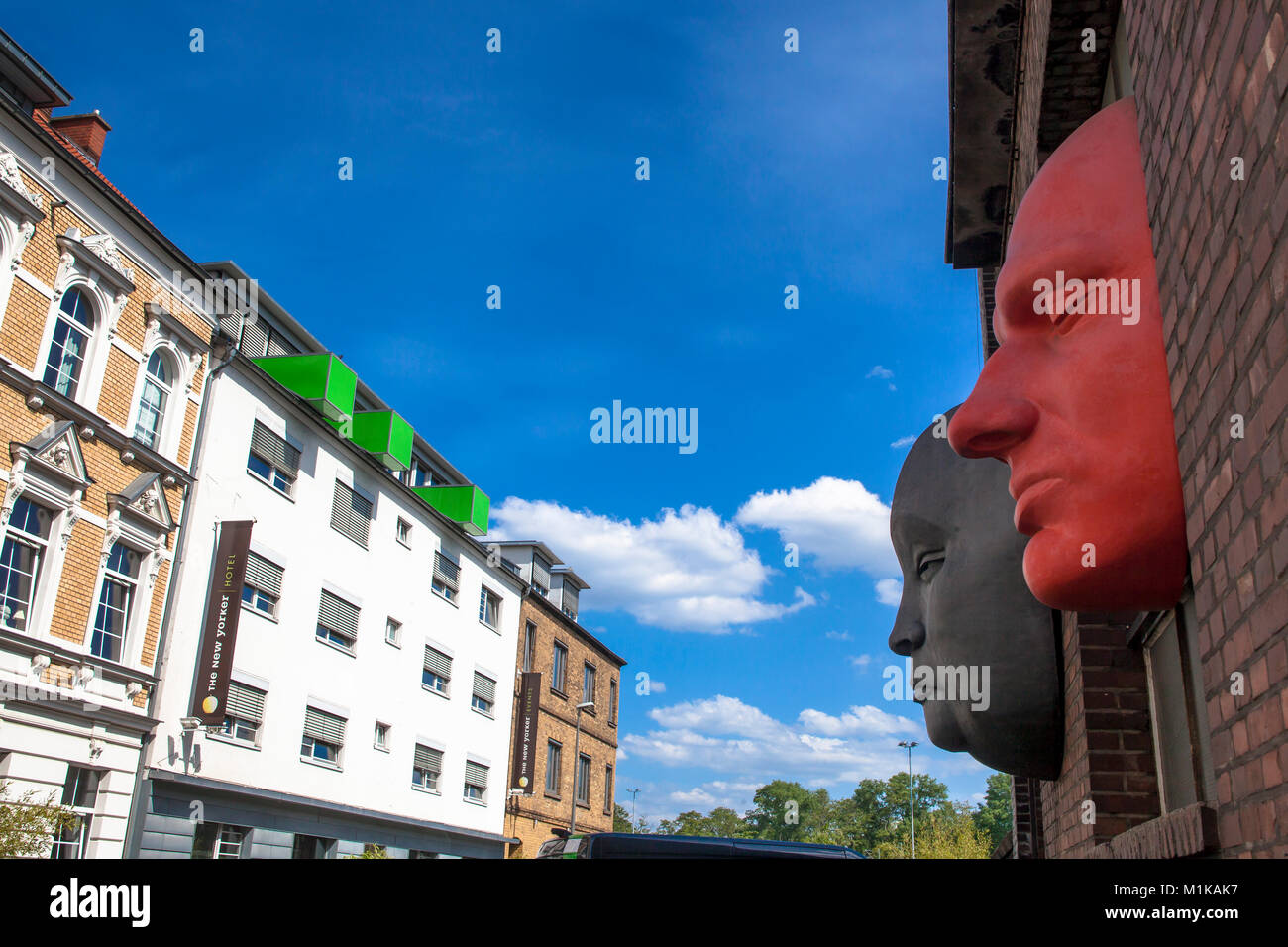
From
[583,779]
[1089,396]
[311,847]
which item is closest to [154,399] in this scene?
[311,847]

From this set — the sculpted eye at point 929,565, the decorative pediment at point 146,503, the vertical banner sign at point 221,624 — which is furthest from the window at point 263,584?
the sculpted eye at point 929,565

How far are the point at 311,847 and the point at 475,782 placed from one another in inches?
375

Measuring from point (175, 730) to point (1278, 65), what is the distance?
2117 centimetres

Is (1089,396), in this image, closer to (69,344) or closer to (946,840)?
(69,344)

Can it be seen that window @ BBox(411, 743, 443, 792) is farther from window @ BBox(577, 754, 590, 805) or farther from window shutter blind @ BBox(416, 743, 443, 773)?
window @ BBox(577, 754, 590, 805)

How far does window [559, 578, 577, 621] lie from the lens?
1768 inches

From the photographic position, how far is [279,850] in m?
22.8

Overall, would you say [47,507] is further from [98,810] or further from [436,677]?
[436,677]

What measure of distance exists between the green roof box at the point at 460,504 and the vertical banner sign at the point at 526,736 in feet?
21.3

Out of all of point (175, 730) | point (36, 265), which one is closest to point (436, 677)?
point (175, 730)

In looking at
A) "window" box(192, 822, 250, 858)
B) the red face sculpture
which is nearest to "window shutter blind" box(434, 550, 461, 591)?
"window" box(192, 822, 250, 858)

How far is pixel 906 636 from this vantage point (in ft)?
19.2

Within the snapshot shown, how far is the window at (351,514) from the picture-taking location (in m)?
27.0
